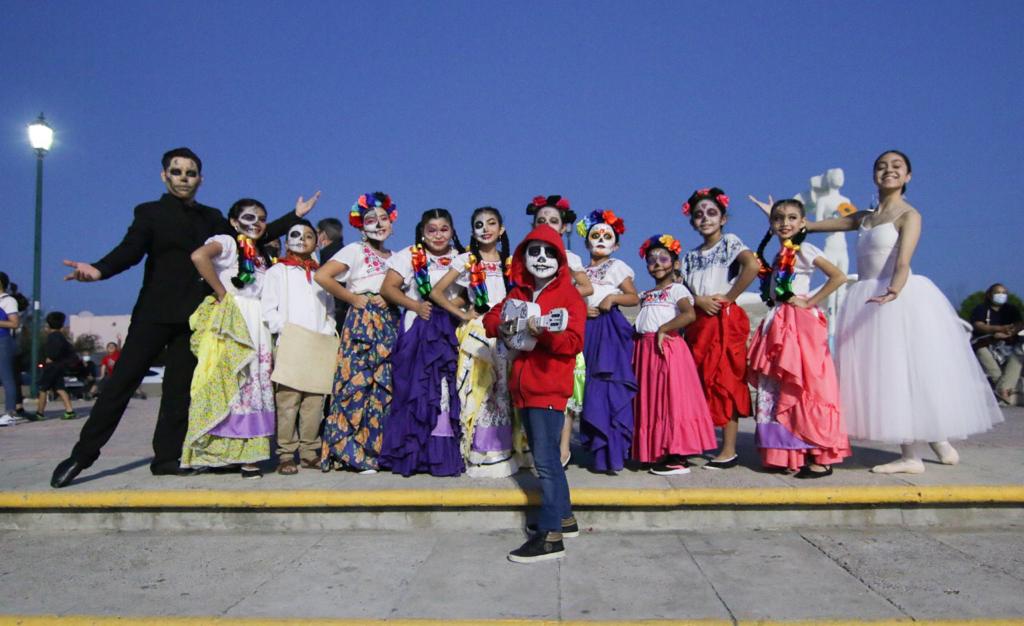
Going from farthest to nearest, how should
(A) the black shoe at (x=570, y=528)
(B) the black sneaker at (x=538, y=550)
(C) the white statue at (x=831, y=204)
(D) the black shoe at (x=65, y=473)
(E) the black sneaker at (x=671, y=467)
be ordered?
1. (C) the white statue at (x=831, y=204)
2. (E) the black sneaker at (x=671, y=467)
3. (D) the black shoe at (x=65, y=473)
4. (A) the black shoe at (x=570, y=528)
5. (B) the black sneaker at (x=538, y=550)

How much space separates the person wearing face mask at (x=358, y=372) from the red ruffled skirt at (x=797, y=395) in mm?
2668

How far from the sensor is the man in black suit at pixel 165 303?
4902mm

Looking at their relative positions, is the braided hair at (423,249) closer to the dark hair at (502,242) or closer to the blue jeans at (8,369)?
the dark hair at (502,242)

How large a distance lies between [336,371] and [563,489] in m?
2.10

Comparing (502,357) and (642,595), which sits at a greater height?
(502,357)

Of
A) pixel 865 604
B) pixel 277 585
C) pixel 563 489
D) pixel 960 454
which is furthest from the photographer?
pixel 960 454

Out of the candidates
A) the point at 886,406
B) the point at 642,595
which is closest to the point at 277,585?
the point at 642,595

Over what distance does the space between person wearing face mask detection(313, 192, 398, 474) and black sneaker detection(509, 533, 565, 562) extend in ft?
5.57

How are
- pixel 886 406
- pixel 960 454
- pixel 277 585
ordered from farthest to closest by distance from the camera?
pixel 960 454 → pixel 886 406 → pixel 277 585

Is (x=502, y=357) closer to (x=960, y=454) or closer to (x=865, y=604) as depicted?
(x=865, y=604)

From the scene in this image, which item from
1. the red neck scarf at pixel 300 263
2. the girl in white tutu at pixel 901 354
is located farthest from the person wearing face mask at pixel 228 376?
the girl in white tutu at pixel 901 354

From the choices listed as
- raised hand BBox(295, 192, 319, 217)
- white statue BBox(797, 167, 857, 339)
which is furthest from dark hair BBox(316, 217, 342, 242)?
white statue BBox(797, 167, 857, 339)

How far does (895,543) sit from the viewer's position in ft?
13.0

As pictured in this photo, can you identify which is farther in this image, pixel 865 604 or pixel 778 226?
pixel 778 226
